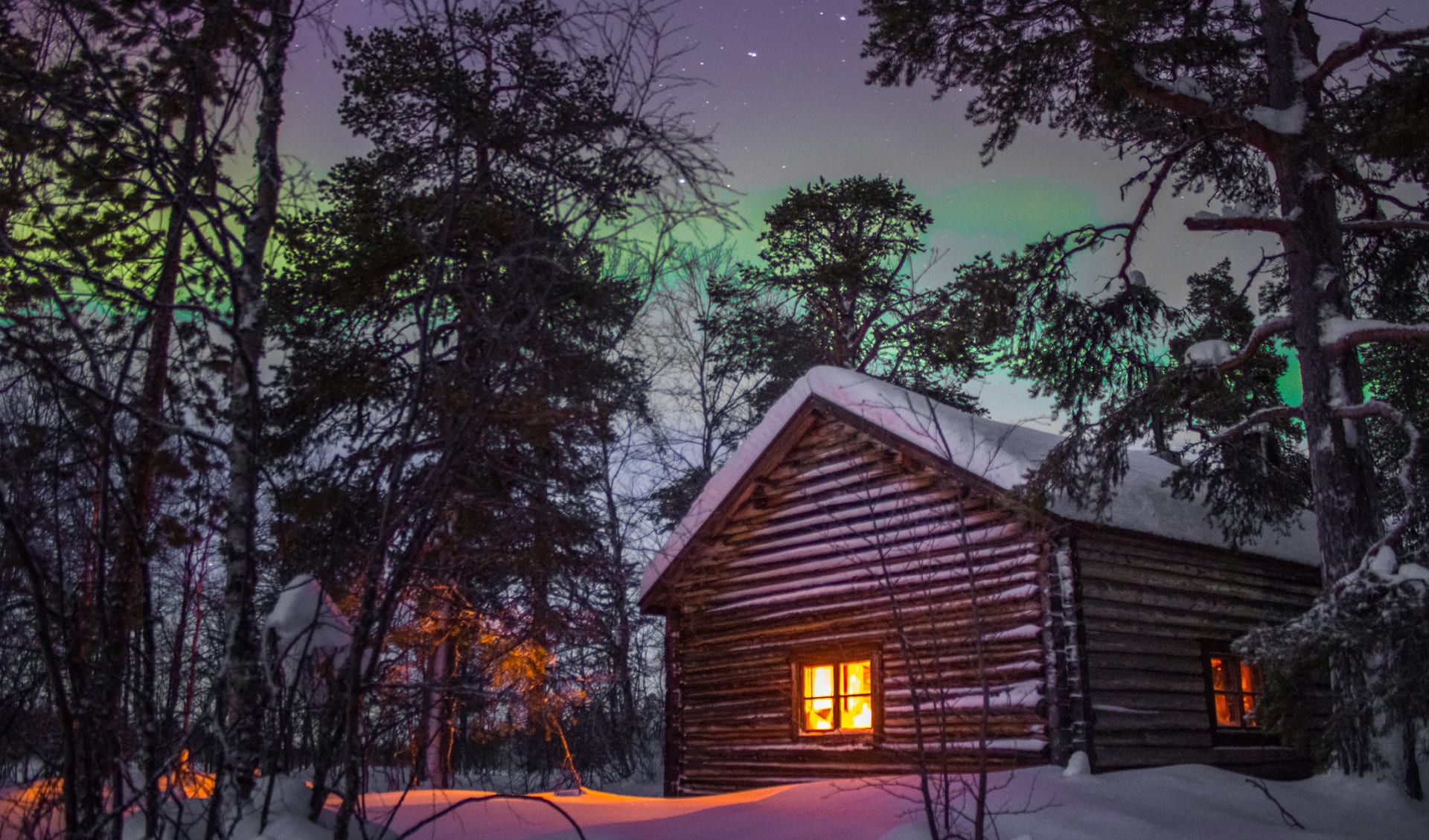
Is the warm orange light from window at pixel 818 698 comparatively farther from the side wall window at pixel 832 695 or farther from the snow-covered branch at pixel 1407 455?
the snow-covered branch at pixel 1407 455

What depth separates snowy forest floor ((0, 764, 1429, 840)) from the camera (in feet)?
28.5

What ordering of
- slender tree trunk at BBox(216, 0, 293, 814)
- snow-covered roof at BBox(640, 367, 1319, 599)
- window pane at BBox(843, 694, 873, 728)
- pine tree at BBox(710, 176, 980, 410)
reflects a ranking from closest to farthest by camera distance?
slender tree trunk at BBox(216, 0, 293, 814) → snow-covered roof at BBox(640, 367, 1319, 599) → window pane at BBox(843, 694, 873, 728) → pine tree at BBox(710, 176, 980, 410)

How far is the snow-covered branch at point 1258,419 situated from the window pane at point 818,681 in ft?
18.2

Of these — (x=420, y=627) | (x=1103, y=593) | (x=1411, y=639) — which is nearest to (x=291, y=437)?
(x=420, y=627)

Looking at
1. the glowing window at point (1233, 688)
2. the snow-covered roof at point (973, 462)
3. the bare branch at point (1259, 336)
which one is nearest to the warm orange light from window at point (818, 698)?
the snow-covered roof at point (973, 462)

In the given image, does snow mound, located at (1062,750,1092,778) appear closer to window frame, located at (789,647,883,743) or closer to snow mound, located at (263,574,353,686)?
window frame, located at (789,647,883,743)

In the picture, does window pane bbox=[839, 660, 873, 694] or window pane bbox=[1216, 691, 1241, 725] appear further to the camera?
window pane bbox=[839, 660, 873, 694]

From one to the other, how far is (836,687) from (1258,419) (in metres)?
6.03

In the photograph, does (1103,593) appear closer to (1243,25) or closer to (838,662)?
(838,662)

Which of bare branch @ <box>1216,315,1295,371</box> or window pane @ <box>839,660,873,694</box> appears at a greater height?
bare branch @ <box>1216,315,1295,371</box>

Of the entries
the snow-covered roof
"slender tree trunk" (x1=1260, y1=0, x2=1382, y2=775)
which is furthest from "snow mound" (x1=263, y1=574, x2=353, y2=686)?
"slender tree trunk" (x1=1260, y1=0, x2=1382, y2=775)

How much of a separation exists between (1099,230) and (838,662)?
6.32 meters

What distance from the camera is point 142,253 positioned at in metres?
6.15

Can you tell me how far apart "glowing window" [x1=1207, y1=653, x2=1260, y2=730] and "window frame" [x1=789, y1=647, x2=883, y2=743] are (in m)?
4.12
